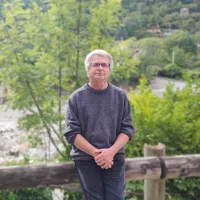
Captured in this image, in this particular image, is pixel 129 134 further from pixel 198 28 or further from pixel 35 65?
pixel 198 28

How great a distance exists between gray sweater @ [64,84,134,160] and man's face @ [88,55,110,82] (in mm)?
75

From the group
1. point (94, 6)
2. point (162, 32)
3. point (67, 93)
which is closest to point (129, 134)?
point (94, 6)

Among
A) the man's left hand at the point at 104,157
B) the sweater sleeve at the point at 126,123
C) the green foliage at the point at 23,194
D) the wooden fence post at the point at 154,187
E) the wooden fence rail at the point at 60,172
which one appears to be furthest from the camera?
the green foliage at the point at 23,194

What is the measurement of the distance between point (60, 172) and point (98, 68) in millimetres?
651

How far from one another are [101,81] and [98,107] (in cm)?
12

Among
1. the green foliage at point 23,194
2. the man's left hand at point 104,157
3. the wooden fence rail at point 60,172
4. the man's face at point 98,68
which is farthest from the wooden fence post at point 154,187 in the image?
the green foliage at point 23,194

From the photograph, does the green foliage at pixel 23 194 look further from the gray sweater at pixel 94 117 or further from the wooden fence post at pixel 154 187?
the gray sweater at pixel 94 117

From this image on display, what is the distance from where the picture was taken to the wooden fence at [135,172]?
5.17 feet

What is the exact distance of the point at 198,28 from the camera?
2980 cm

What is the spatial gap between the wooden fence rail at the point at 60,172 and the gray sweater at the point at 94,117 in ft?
0.92

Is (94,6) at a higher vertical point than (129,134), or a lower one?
higher

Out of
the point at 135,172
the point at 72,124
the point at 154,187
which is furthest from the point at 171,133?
the point at 72,124

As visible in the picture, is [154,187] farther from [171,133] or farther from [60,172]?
[171,133]

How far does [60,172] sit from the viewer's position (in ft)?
5.24
